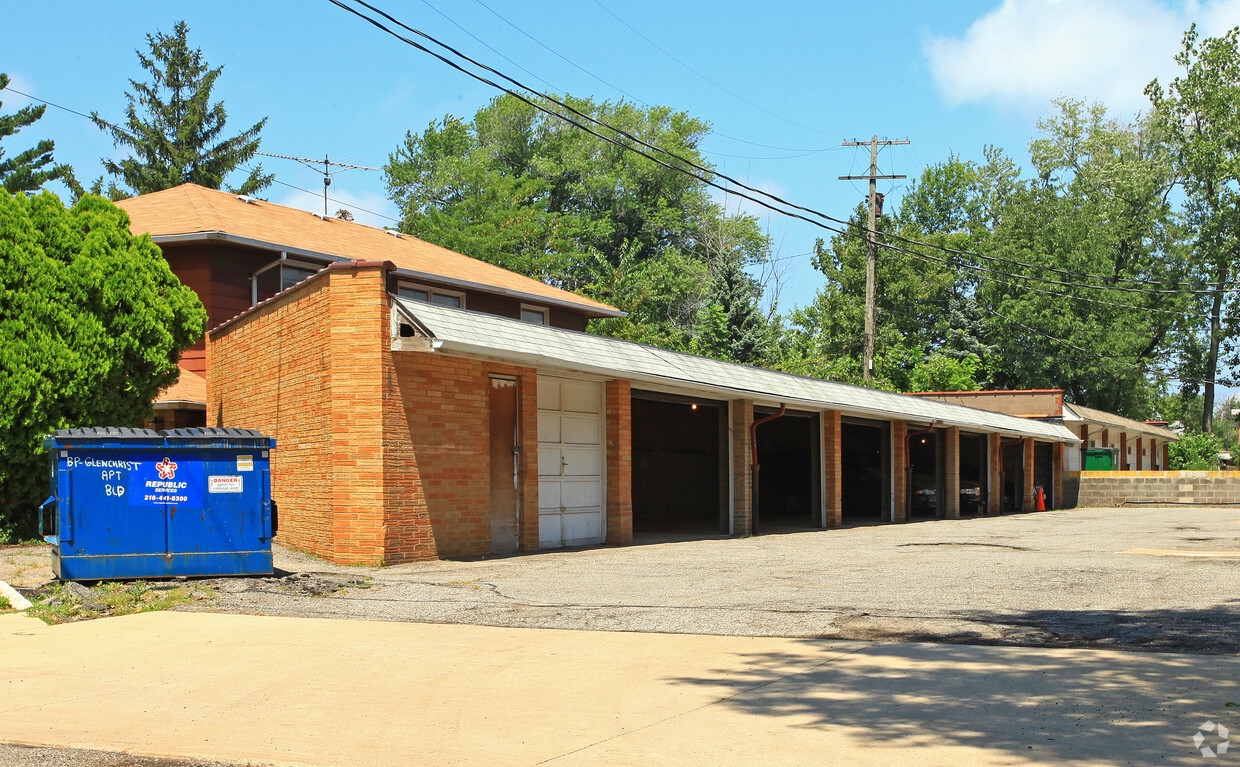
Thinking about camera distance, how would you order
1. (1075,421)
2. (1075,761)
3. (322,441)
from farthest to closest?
1. (1075,421)
2. (322,441)
3. (1075,761)

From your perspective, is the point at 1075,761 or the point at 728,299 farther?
the point at 728,299

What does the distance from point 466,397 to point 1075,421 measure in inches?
1346

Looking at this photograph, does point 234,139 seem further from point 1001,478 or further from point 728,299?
point 1001,478

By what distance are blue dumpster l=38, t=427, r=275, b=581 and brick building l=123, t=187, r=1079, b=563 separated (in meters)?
1.96

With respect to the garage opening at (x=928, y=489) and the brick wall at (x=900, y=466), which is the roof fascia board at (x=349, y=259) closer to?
the brick wall at (x=900, y=466)

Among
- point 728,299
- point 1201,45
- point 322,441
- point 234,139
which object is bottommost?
point 322,441

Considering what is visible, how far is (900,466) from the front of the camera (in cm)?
2795

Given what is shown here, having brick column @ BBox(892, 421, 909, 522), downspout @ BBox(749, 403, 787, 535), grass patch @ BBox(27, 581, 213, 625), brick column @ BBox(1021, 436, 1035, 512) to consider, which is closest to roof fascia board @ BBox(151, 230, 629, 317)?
downspout @ BBox(749, 403, 787, 535)

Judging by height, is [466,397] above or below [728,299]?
below

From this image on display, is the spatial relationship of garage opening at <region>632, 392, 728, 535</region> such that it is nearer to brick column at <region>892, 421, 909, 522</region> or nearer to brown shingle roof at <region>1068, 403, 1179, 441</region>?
brick column at <region>892, 421, 909, 522</region>

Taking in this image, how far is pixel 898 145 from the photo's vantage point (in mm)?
37906

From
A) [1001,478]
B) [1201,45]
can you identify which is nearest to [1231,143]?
[1201,45]

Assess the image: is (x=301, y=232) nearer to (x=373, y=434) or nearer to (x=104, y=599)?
(x=373, y=434)

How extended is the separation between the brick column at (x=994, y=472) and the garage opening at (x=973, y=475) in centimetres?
14
